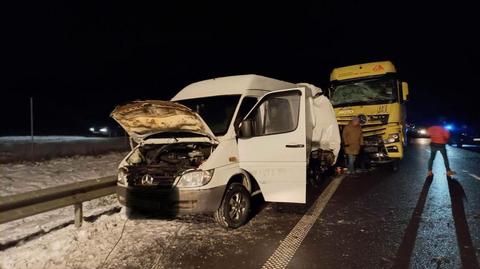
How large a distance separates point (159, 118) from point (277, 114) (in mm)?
1896

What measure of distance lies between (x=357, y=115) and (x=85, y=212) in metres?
7.64

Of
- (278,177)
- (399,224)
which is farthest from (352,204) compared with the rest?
(278,177)

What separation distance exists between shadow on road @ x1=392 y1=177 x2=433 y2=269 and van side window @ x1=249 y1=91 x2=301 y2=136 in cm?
217

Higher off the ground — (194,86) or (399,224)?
(194,86)

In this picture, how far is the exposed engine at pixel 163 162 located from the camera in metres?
5.60

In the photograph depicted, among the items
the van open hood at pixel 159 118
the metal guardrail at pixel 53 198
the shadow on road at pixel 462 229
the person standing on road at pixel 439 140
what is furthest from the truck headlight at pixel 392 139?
the metal guardrail at pixel 53 198

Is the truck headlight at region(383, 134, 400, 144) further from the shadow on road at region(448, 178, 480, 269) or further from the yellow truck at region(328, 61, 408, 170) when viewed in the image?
the shadow on road at region(448, 178, 480, 269)

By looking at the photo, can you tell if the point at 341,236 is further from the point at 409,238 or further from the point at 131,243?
the point at 131,243

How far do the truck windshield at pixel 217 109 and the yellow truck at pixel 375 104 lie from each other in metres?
5.48

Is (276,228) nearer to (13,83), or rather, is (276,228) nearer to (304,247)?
(304,247)

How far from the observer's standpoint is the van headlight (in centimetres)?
535

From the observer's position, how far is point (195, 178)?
17.6ft

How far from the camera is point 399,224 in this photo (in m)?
5.75

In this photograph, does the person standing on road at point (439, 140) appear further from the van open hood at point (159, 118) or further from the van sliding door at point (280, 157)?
the van open hood at point (159, 118)
